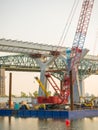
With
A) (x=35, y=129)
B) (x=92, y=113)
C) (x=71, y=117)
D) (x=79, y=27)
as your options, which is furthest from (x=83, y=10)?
(x=35, y=129)

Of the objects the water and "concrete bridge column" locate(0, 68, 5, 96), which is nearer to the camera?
the water

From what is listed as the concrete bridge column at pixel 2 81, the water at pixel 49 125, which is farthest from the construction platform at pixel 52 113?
the concrete bridge column at pixel 2 81

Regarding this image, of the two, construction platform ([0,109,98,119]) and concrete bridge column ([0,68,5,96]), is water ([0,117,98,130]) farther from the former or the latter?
concrete bridge column ([0,68,5,96])

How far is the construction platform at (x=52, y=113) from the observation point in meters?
75.8

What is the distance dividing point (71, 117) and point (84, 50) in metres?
52.9

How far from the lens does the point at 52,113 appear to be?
78500 millimetres


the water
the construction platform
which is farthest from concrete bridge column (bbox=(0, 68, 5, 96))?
the water

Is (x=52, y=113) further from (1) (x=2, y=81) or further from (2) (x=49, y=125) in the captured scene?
(1) (x=2, y=81)

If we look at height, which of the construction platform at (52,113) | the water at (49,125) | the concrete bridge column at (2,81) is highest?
the concrete bridge column at (2,81)

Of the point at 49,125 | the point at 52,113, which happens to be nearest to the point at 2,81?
the point at 52,113

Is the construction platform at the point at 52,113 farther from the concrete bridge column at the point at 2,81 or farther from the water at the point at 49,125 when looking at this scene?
the concrete bridge column at the point at 2,81

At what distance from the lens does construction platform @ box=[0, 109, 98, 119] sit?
249 feet

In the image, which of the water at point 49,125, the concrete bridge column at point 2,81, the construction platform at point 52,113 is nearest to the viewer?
the water at point 49,125

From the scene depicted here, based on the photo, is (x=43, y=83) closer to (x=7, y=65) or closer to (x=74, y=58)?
(x=74, y=58)
